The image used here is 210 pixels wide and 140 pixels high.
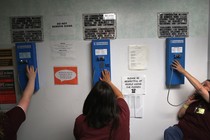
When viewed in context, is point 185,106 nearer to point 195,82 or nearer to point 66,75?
point 195,82

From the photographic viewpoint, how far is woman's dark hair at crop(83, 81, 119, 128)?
4.09 ft

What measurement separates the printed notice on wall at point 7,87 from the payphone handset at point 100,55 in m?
0.97

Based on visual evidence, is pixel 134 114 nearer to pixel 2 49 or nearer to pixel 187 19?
pixel 187 19

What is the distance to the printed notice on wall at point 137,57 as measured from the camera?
191 centimetres

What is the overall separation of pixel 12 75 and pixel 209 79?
214 cm

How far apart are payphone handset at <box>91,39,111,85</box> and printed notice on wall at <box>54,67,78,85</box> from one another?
0.88 ft

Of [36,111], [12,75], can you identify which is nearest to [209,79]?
[36,111]

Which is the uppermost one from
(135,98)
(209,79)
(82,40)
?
(82,40)

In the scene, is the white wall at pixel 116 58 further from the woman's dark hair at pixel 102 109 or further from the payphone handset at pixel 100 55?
the woman's dark hair at pixel 102 109

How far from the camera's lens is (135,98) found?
199 cm

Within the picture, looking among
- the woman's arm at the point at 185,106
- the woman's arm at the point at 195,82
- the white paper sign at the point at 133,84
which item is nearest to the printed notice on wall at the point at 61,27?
the white paper sign at the point at 133,84

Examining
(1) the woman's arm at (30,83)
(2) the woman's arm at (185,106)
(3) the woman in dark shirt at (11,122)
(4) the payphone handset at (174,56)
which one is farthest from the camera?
(2) the woman's arm at (185,106)

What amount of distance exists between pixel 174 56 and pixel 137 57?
37 centimetres

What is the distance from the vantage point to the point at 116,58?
1.94 metres
